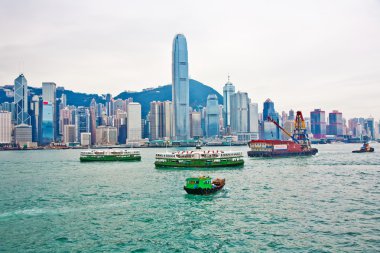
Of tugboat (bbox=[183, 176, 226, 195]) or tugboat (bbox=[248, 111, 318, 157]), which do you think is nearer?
tugboat (bbox=[183, 176, 226, 195])

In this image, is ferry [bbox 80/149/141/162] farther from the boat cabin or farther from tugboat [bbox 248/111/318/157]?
the boat cabin

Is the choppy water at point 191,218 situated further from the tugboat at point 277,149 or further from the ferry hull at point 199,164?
the tugboat at point 277,149

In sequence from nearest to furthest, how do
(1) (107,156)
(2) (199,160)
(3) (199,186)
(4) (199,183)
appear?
(3) (199,186)
(4) (199,183)
(2) (199,160)
(1) (107,156)

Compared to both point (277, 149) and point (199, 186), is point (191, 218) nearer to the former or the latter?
point (199, 186)

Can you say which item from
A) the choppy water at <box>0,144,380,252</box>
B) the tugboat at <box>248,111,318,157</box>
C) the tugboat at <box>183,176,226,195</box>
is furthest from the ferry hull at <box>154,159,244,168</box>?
the tugboat at <box>248,111,318,157</box>

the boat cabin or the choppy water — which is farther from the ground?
the boat cabin

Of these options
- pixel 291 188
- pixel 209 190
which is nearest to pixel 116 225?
pixel 209 190

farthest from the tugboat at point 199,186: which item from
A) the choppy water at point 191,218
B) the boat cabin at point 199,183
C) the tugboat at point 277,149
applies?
the tugboat at point 277,149

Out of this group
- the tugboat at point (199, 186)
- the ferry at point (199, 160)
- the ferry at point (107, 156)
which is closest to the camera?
the tugboat at point (199, 186)

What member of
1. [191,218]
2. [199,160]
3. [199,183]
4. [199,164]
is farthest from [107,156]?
[191,218]
